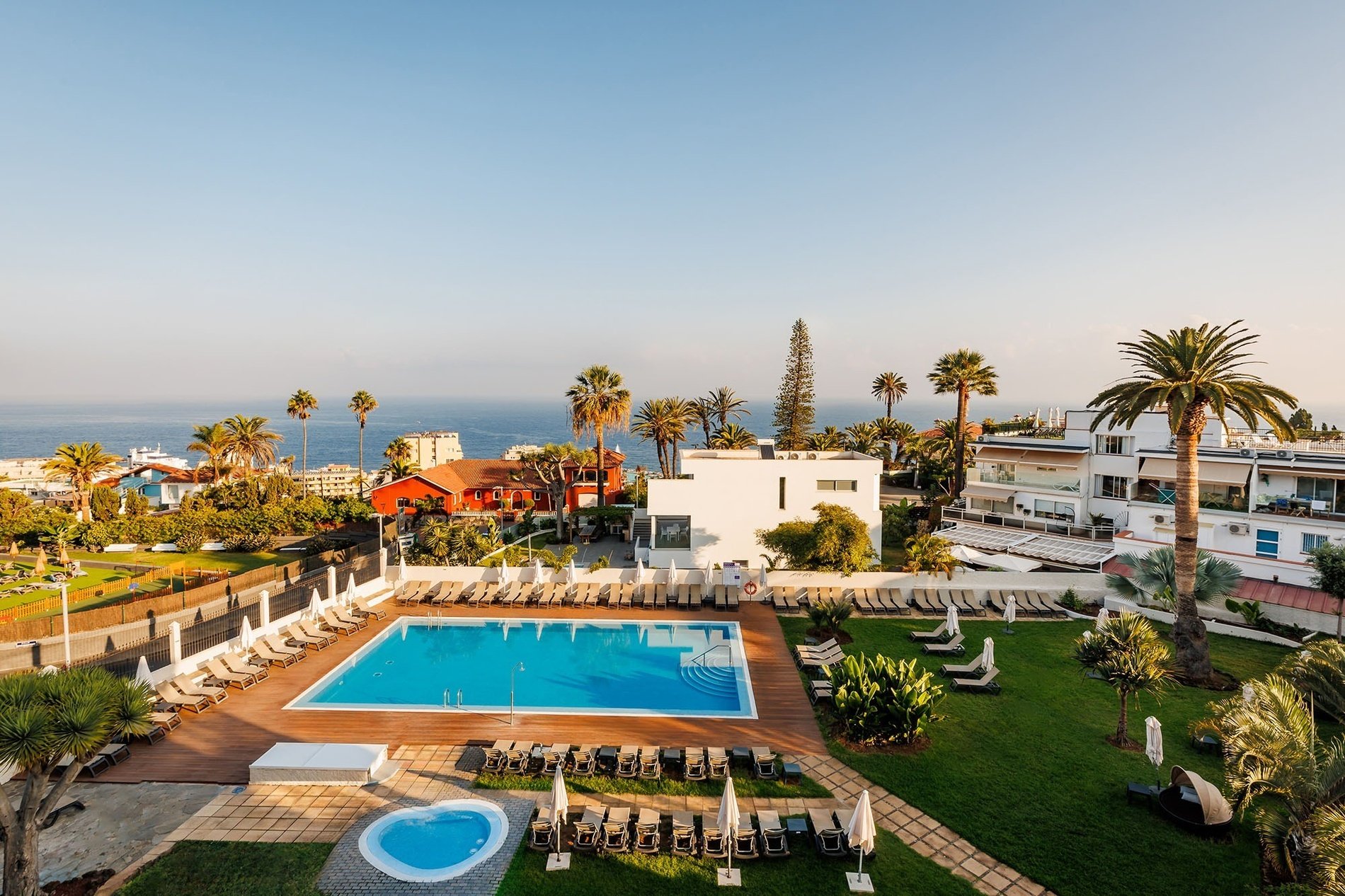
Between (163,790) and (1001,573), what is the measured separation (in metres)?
24.2

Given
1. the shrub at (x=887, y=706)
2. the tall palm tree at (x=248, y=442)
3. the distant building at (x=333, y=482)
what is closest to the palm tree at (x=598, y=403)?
the tall palm tree at (x=248, y=442)

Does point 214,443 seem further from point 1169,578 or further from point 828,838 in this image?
point 1169,578

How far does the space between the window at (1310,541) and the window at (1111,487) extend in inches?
320

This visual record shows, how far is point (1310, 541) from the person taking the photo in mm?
21844

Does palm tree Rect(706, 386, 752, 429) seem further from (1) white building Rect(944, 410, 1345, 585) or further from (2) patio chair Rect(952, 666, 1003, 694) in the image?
(2) patio chair Rect(952, 666, 1003, 694)

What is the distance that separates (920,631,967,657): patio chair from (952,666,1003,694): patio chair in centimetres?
226

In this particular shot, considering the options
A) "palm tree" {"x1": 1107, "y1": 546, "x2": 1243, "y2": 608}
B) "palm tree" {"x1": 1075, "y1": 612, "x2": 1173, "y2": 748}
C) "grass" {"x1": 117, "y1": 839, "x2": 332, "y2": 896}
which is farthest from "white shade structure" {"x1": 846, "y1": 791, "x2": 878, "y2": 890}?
"palm tree" {"x1": 1107, "y1": 546, "x2": 1243, "y2": 608}

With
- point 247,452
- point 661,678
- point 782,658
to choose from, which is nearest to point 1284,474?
point 782,658

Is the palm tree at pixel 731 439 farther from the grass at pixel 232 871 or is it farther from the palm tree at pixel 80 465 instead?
the grass at pixel 232 871

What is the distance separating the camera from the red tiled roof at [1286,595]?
1911cm

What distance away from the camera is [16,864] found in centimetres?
776

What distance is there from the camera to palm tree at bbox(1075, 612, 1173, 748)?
1208 centimetres

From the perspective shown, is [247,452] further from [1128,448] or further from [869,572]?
[1128,448]

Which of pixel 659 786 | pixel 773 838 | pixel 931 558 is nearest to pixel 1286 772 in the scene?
pixel 773 838
